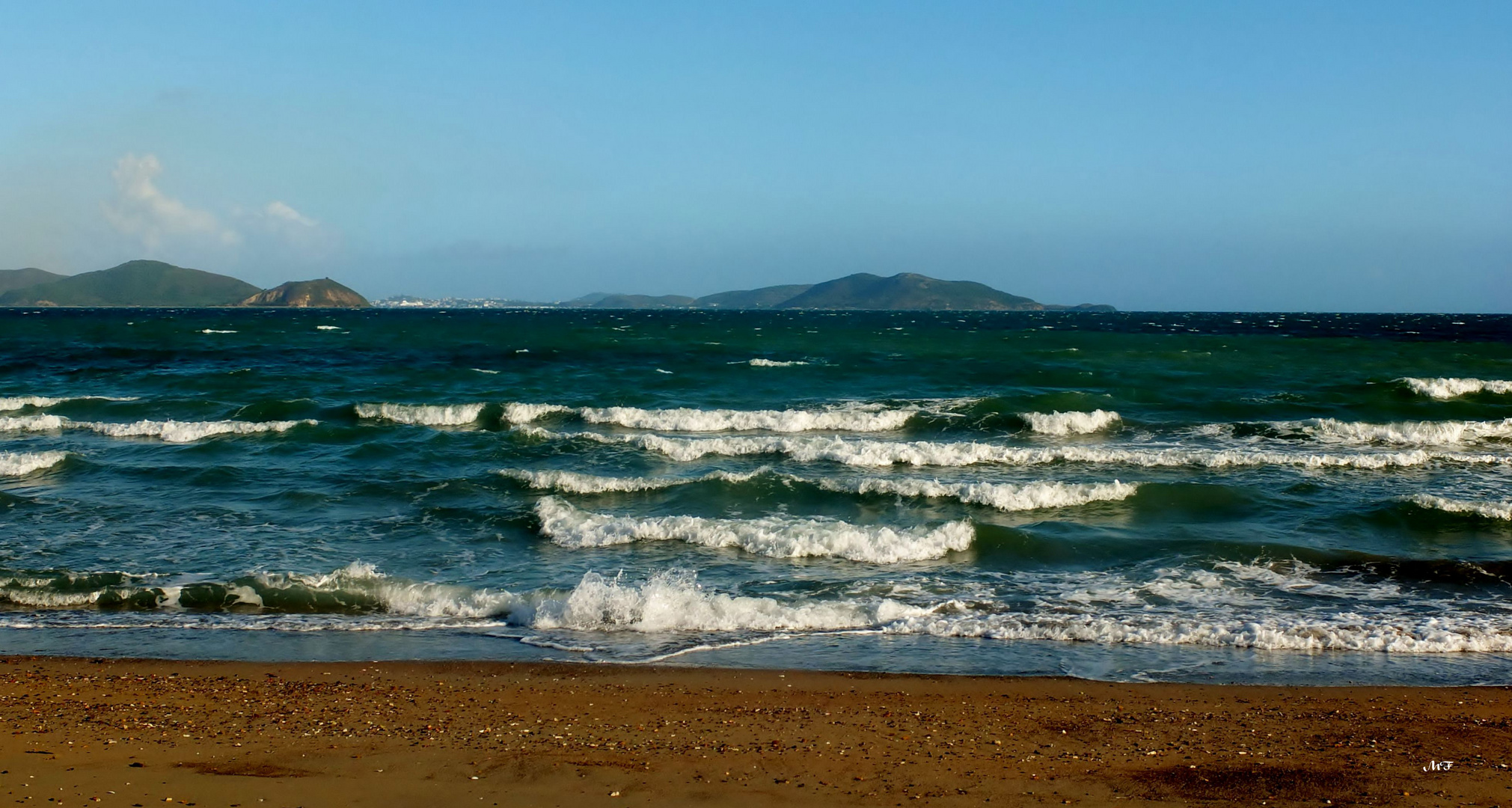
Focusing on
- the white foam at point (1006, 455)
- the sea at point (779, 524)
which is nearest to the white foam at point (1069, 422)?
the sea at point (779, 524)

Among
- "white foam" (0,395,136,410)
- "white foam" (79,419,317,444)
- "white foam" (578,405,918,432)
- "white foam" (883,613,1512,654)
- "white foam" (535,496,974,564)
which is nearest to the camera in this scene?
"white foam" (883,613,1512,654)

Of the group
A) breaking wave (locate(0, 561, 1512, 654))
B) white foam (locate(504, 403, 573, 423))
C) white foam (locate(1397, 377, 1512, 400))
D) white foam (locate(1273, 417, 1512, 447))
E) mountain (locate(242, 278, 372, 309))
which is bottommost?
breaking wave (locate(0, 561, 1512, 654))

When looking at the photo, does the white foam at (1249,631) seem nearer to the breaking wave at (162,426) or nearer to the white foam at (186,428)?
the white foam at (186,428)

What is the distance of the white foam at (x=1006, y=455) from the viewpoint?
58.1ft

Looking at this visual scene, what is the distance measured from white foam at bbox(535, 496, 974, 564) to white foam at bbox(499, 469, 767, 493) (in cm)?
225

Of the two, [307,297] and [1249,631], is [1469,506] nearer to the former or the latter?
[1249,631]

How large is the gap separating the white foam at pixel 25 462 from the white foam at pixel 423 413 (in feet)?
22.0

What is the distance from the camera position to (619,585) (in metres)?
10.2

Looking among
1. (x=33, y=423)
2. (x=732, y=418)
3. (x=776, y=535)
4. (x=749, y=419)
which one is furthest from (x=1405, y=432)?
(x=33, y=423)

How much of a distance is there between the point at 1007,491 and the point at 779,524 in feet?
13.3

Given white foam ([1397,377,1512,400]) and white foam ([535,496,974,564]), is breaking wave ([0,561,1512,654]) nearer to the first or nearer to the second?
white foam ([535,496,974,564])

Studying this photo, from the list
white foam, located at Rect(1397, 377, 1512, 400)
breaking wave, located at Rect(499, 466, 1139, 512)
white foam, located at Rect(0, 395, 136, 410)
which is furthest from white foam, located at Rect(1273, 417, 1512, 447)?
white foam, located at Rect(0, 395, 136, 410)

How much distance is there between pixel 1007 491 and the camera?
1493cm

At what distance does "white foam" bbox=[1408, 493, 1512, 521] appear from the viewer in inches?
533
